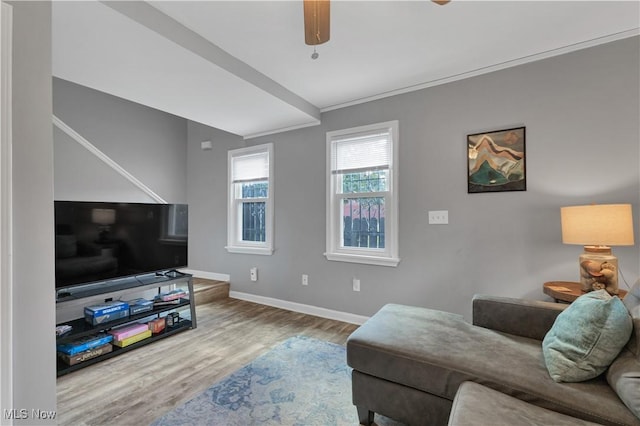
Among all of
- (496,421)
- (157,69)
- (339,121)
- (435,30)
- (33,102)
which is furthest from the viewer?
(339,121)

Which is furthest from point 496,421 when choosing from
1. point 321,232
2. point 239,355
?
point 321,232

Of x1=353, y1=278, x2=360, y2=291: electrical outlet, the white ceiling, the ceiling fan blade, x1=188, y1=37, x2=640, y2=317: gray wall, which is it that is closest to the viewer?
the ceiling fan blade

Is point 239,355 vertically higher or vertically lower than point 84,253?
lower

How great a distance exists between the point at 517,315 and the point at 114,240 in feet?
10.5

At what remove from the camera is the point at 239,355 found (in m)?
2.40

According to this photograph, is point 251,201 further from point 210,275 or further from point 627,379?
point 627,379

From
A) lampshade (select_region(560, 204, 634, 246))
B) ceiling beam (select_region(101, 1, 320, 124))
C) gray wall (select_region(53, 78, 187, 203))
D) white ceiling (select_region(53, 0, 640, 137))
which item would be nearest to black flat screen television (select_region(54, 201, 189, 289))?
gray wall (select_region(53, 78, 187, 203))

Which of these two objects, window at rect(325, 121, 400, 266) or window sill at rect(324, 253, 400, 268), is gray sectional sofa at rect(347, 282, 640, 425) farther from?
window at rect(325, 121, 400, 266)

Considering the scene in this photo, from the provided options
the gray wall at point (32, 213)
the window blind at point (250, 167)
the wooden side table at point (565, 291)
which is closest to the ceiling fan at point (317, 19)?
the gray wall at point (32, 213)

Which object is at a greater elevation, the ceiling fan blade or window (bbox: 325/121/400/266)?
the ceiling fan blade

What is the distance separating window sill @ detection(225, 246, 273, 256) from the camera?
12.2 ft

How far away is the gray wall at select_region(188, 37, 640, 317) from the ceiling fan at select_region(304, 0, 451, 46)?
145 cm

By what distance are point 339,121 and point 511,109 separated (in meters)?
1.64

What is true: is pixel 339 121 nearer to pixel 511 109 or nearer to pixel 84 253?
pixel 511 109
